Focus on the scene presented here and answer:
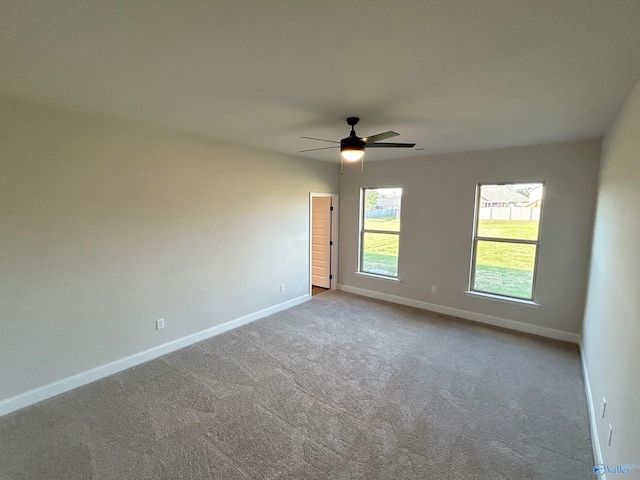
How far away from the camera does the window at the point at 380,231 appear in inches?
212

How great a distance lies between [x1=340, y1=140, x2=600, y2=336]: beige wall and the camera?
371 cm

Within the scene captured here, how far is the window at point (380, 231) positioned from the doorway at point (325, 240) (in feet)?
1.96

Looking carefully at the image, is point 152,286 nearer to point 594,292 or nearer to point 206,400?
point 206,400

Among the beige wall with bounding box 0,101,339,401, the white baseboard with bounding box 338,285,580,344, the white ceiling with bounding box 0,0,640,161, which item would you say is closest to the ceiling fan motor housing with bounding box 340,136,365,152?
the white ceiling with bounding box 0,0,640,161

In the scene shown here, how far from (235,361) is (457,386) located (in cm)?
241

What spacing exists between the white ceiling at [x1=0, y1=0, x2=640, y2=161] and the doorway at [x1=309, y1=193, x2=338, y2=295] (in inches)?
126

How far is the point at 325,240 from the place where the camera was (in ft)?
20.3

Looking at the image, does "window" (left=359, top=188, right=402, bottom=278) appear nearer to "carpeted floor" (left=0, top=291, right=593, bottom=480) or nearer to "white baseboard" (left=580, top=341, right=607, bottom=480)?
"carpeted floor" (left=0, top=291, right=593, bottom=480)

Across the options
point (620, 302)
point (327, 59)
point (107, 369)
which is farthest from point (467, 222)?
point (107, 369)

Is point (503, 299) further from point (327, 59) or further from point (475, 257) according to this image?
point (327, 59)

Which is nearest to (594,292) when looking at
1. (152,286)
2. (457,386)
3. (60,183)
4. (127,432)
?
(457,386)

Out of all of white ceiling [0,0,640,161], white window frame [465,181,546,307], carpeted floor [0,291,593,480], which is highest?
white ceiling [0,0,640,161]

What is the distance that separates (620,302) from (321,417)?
2.35 metres

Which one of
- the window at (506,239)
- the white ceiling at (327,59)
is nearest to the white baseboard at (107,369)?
the white ceiling at (327,59)
